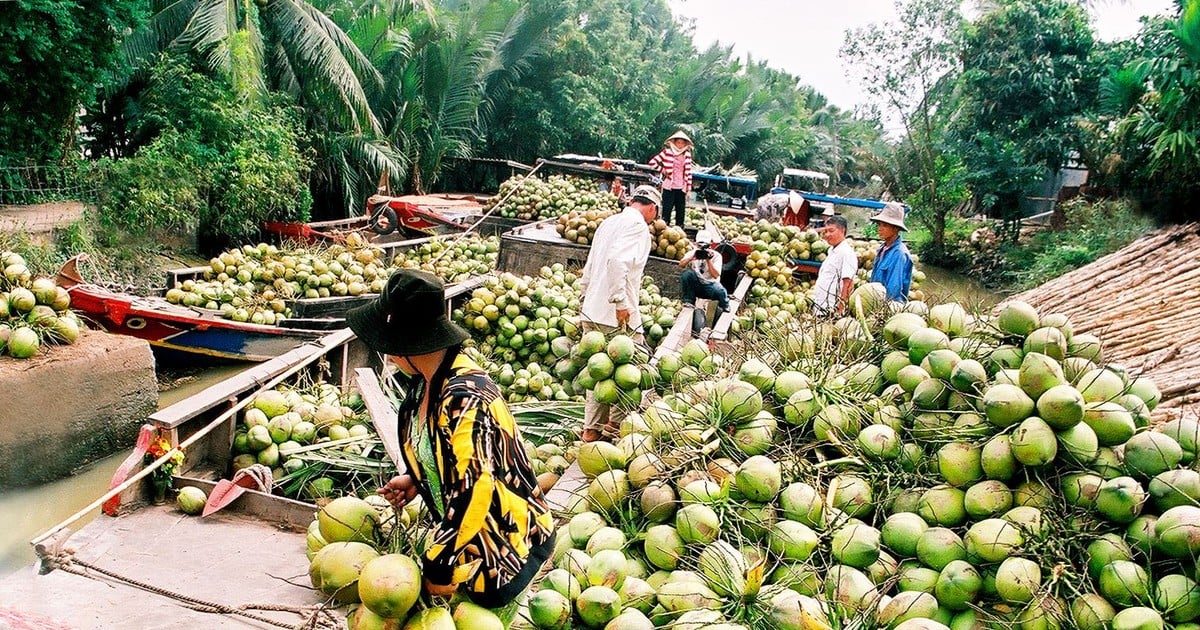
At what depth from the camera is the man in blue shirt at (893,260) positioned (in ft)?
17.7

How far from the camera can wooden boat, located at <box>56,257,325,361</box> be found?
271 inches

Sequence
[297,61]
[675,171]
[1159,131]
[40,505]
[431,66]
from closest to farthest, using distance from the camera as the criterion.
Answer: [40,505]
[675,171]
[1159,131]
[297,61]
[431,66]

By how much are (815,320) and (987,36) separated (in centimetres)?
1736

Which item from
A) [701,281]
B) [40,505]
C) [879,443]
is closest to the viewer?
[879,443]

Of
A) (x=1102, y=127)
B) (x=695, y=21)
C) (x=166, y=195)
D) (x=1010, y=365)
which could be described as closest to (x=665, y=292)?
(x=1010, y=365)

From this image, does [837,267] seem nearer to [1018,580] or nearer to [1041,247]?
[1018,580]

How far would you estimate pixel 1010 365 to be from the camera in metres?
2.49

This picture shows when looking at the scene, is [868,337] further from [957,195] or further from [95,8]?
[957,195]

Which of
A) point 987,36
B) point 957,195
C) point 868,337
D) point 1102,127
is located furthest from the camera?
point 957,195

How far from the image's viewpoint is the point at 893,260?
546 cm

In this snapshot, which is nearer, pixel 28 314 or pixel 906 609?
pixel 906 609

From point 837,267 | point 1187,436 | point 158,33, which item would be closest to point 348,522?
point 1187,436

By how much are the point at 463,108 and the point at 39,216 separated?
11.7 meters

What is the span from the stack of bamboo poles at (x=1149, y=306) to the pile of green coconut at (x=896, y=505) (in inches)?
48.9
